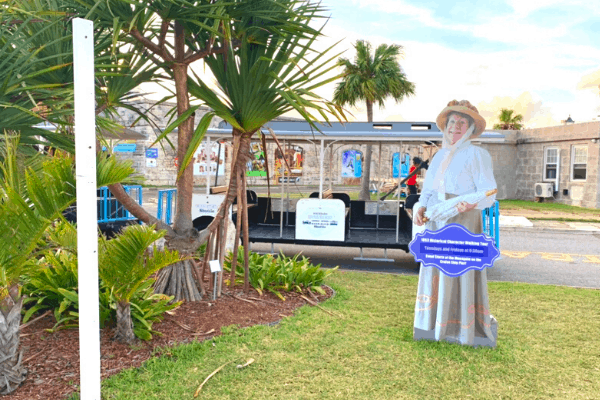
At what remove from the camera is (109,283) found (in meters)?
4.11

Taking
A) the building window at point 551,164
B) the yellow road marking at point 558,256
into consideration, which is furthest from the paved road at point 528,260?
the building window at point 551,164

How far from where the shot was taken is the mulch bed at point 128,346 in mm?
3748

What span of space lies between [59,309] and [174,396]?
5.56 ft

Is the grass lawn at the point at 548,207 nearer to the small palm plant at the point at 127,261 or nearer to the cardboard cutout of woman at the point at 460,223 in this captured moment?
the cardboard cutout of woman at the point at 460,223

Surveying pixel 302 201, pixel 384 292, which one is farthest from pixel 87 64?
pixel 302 201

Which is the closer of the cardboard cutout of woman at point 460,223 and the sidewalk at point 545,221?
the cardboard cutout of woman at point 460,223

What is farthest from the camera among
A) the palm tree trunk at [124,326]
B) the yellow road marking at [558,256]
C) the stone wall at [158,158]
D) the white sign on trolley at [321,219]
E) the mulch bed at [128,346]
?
the stone wall at [158,158]

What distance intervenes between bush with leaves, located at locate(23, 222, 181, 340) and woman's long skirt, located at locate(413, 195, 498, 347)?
7.76 feet

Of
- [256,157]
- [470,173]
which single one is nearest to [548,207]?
[256,157]

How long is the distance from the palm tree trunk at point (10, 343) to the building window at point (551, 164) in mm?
24084

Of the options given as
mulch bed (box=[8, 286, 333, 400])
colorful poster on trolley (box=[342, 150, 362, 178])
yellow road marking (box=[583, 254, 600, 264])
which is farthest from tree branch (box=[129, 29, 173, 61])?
colorful poster on trolley (box=[342, 150, 362, 178])

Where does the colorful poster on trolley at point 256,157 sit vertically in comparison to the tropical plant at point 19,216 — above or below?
above

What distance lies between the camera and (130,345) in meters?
4.39

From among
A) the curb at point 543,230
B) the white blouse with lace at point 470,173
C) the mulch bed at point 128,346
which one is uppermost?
the white blouse with lace at point 470,173
